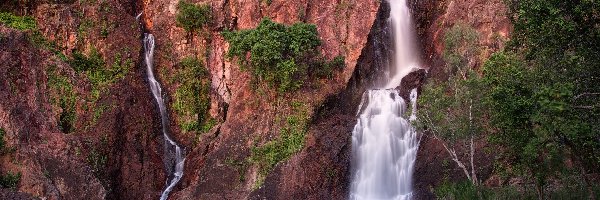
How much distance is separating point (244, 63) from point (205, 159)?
213 inches

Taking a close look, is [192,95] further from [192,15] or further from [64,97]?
[64,97]

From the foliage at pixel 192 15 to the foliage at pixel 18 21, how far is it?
314 inches

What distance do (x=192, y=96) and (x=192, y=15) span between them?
489 centimetres

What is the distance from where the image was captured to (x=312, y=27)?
2894 cm

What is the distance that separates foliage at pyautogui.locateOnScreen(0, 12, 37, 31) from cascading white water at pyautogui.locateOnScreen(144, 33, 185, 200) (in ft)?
20.4

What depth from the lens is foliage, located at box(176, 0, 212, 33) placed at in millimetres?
32781

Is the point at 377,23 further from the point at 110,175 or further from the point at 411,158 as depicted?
the point at 110,175

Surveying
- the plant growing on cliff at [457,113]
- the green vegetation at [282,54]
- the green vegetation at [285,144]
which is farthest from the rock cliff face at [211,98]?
the plant growing on cliff at [457,113]

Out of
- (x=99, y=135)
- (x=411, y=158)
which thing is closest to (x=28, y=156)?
(x=99, y=135)

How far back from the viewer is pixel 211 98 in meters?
32.3

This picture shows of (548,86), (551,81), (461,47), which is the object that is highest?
(461,47)

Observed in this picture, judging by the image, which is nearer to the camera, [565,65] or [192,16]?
[565,65]

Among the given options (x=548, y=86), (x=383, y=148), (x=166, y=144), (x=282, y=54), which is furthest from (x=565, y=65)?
(x=166, y=144)

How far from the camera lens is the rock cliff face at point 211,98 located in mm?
25906
